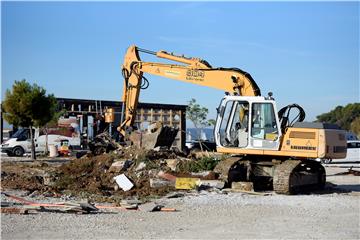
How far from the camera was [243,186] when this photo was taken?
648 inches

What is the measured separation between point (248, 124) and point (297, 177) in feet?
6.97

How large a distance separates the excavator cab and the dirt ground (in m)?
2.21

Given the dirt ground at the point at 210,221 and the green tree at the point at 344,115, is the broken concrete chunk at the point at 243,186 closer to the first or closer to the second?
the dirt ground at the point at 210,221

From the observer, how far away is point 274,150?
16688mm

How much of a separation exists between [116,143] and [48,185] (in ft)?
42.8

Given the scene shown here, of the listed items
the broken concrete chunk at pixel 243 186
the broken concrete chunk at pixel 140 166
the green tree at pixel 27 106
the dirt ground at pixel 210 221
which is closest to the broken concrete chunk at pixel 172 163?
the broken concrete chunk at pixel 140 166

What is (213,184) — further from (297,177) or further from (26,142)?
(26,142)

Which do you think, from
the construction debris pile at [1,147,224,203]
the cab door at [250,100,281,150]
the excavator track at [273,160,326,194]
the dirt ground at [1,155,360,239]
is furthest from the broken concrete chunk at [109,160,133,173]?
the excavator track at [273,160,326,194]

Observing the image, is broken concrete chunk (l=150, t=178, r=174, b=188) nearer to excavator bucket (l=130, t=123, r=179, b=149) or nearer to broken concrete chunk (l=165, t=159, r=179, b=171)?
broken concrete chunk (l=165, t=159, r=179, b=171)

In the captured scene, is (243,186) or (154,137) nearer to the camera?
(243,186)

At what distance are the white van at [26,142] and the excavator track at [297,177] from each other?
2176 centimetres

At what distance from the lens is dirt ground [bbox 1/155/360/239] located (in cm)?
984

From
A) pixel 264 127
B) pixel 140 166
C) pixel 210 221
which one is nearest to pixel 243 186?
pixel 264 127

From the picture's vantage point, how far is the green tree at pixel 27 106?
31.0 metres
